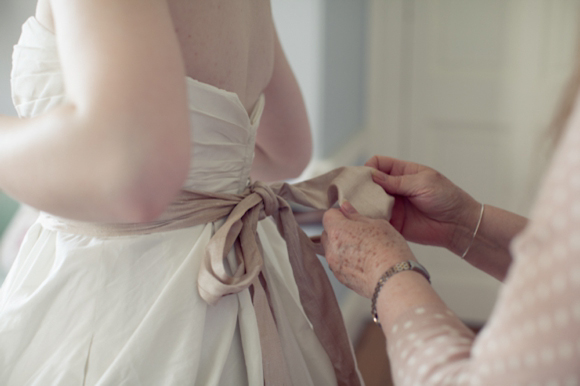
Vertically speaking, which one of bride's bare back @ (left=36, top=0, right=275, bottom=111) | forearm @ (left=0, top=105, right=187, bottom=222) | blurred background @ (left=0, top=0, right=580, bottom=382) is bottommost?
blurred background @ (left=0, top=0, right=580, bottom=382)

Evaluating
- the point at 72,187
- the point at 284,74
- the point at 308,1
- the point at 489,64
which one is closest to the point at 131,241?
the point at 72,187

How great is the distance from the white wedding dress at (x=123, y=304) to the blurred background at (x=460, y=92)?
1.53 metres

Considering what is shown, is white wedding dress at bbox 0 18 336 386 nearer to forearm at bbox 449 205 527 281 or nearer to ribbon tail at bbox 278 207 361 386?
ribbon tail at bbox 278 207 361 386

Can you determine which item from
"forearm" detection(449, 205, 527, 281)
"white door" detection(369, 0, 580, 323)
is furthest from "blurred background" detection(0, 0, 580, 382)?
"forearm" detection(449, 205, 527, 281)

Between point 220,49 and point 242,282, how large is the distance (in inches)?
10.9

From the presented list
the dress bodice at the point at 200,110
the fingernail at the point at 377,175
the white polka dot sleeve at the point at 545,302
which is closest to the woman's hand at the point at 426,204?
the fingernail at the point at 377,175

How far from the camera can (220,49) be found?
25.5 inches

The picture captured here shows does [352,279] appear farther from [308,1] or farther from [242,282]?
[308,1]

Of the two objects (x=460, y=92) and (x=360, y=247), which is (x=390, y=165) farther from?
(x=460, y=92)

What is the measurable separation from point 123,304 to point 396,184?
444 mm

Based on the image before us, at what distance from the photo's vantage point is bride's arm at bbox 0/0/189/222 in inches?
17.5

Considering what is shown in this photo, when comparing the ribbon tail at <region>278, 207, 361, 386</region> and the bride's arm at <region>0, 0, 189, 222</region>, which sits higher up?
the bride's arm at <region>0, 0, 189, 222</region>

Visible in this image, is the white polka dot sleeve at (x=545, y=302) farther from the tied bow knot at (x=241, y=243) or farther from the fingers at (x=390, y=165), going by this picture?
the fingers at (x=390, y=165)

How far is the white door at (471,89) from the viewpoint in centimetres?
243
